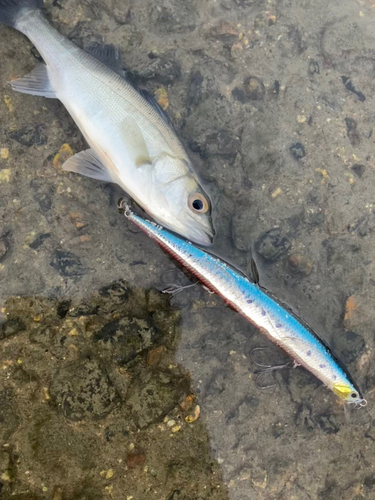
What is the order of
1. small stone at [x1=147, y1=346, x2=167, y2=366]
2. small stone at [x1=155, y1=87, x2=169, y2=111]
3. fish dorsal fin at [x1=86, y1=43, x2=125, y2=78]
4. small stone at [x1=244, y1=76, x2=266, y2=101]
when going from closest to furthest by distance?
small stone at [x1=147, y1=346, x2=167, y2=366], fish dorsal fin at [x1=86, y1=43, x2=125, y2=78], small stone at [x1=155, y1=87, x2=169, y2=111], small stone at [x1=244, y1=76, x2=266, y2=101]

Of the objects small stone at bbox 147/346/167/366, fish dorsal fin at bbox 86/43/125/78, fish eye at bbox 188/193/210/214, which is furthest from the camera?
fish dorsal fin at bbox 86/43/125/78

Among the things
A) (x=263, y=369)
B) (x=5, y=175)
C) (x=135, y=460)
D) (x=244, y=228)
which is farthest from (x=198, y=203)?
(x=135, y=460)

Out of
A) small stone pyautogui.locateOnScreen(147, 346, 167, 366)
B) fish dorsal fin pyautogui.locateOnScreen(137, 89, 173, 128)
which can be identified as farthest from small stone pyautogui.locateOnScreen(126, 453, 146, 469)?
fish dorsal fin pyautogui.locateOnScreen(137, 89, 173, 128)

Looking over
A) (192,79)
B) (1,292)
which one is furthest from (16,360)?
(192,79)

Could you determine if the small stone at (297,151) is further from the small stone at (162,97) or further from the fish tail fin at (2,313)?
the fish tail fin at (2,313)

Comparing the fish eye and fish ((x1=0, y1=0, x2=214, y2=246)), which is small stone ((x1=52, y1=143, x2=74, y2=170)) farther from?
the fish eye

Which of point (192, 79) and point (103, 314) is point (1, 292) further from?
point (192, 79)
